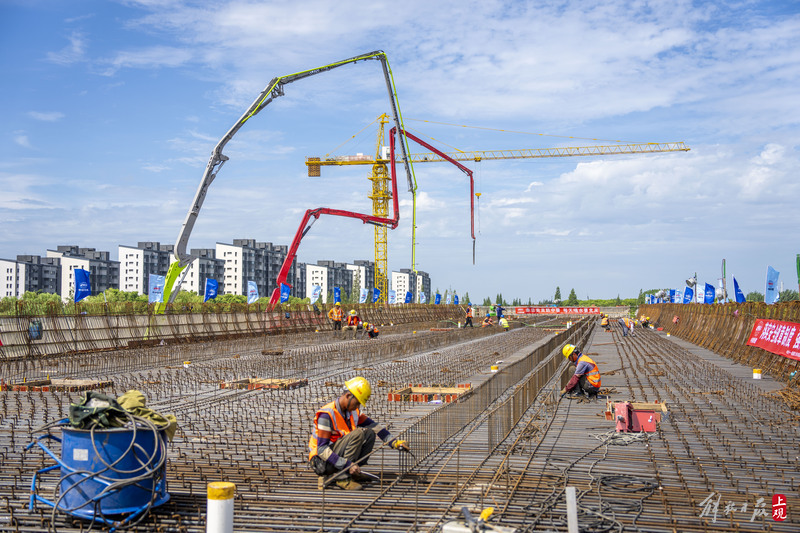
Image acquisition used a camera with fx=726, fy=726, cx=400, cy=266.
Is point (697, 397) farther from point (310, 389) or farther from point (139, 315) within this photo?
point (139, 315)

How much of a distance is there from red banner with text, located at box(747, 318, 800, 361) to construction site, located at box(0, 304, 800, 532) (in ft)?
1.22

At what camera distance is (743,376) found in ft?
59.3

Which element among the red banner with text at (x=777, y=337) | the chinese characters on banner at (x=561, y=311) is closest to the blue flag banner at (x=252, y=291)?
the red banner with text at (x=777, y=337)

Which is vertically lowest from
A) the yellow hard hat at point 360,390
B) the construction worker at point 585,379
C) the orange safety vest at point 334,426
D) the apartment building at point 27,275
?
the construction worker at point 585,379

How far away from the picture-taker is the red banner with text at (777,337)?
16.9 metres

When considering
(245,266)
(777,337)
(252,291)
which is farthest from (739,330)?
(245,266)

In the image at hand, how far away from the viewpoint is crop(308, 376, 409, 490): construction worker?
666 cm

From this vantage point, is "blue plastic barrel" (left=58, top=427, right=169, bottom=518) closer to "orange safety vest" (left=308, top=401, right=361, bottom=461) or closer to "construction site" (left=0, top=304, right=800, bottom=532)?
"construction site" (left=0, top=304, right=800, bottom=532)

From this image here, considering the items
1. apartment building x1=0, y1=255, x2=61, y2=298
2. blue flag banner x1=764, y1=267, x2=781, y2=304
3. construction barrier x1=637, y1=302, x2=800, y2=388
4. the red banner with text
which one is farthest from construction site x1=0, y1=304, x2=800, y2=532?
apartment building x1=0, y1=255, x2=61, y2=298

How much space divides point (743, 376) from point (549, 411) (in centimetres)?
862

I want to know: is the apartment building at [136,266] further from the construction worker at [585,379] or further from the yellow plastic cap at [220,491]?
the yellow plastic cap at [220,491]

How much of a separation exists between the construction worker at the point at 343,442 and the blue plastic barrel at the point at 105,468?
1634 mm

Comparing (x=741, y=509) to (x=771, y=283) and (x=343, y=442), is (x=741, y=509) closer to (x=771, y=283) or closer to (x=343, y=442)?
(x=343, y=442)

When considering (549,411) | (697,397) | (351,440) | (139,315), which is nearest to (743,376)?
(697,397)
